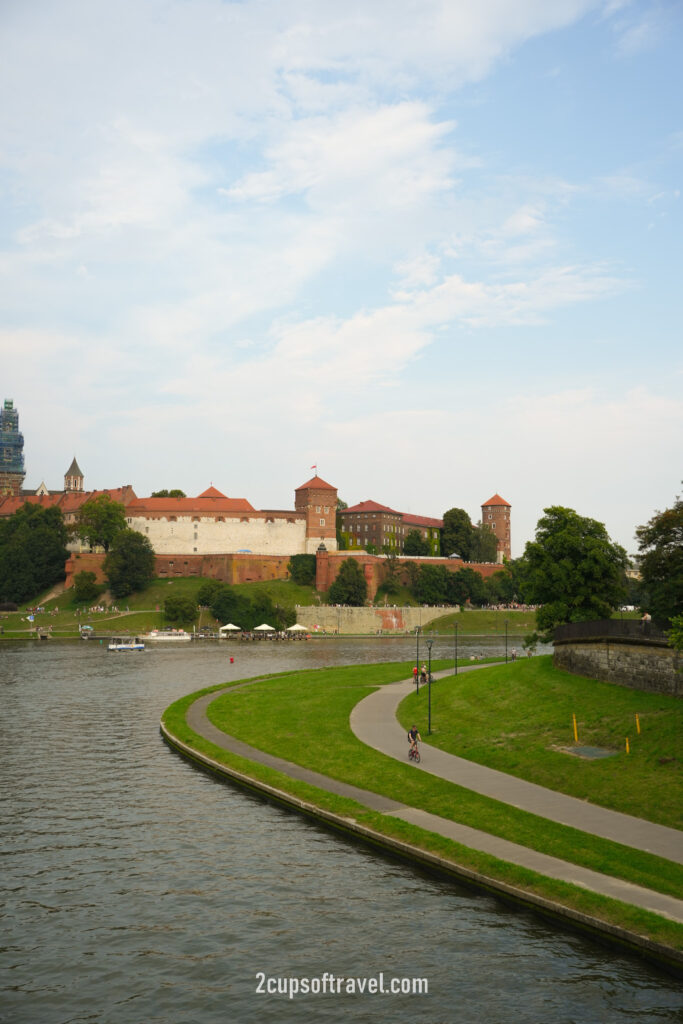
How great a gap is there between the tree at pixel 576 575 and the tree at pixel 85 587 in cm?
10653

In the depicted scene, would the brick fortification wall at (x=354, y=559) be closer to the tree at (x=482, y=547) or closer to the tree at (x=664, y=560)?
the tree at (x=482, y=547)

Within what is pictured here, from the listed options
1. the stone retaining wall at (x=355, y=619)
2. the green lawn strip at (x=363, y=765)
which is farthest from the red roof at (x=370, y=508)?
the green lawn strip at (x=363, y=765)

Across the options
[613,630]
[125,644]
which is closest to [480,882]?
[613,630]

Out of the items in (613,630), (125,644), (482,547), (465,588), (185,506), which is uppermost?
(185,506)

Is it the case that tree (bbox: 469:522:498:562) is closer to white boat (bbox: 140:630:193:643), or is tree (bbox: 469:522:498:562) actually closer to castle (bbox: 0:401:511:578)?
castle (bbox: 0:401:511:578)

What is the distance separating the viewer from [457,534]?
186375 millimetres

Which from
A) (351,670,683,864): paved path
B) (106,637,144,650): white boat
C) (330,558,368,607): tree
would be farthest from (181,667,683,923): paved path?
(330,558,368,607): tree

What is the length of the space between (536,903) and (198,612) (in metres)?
124

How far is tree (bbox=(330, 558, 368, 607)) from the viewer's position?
149m

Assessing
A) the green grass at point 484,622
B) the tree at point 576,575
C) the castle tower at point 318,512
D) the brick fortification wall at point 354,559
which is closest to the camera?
the tree at point 576,575

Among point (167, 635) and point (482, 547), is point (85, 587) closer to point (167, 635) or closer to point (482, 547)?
point (167, 635)

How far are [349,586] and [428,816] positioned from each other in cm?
12305

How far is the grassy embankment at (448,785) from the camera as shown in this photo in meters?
21.0

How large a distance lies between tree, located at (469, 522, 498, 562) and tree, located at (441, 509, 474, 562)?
104 centimetres
